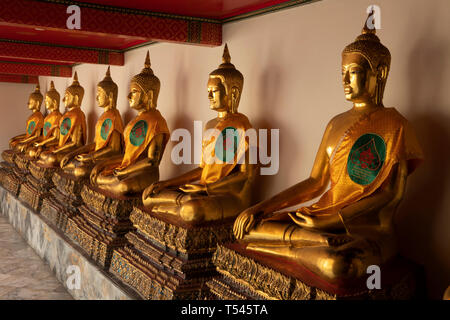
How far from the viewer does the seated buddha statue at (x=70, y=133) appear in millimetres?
6055

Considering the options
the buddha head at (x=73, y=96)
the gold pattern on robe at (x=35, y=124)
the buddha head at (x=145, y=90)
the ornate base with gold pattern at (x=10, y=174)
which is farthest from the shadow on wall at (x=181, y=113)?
the gold pattern on robe at (x=35, y=124)

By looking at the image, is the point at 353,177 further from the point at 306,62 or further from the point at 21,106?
the point at 21,106

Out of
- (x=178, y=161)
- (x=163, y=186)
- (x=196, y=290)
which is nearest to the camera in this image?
(x=196, y=290)

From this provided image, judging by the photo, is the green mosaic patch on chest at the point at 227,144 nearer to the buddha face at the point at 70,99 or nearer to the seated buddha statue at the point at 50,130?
the buddha face at the point at 70,99

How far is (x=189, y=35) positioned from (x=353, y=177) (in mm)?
2023

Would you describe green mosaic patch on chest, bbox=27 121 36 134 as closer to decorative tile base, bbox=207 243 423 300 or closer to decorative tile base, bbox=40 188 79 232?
decorative tile base, bbox=40 188 79 232

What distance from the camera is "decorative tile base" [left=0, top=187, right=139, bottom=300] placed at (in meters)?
3.57

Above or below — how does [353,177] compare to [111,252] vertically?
above

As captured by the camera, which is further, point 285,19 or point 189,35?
point 189,35

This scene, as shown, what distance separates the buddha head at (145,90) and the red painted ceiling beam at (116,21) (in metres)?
0.81

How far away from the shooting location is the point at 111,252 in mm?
3881

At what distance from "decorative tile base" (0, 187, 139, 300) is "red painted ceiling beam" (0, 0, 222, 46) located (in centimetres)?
189

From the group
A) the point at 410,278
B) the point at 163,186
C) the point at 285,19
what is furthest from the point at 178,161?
the point at 410,278

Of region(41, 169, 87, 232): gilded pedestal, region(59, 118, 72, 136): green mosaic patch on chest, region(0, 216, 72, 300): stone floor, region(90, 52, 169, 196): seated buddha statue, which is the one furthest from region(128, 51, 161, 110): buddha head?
region(59, 118, 72, 136): green mosaic patch on chest
